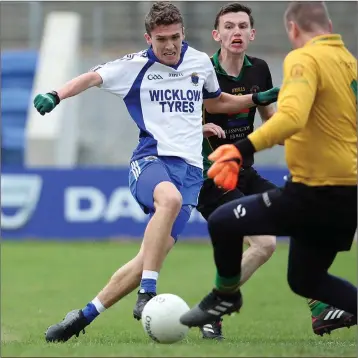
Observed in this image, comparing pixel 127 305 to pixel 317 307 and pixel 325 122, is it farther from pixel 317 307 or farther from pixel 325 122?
pixel 325 122

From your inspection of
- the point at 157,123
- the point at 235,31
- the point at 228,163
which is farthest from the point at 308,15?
the point at 235,31

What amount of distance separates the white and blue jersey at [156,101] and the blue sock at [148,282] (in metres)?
0.96

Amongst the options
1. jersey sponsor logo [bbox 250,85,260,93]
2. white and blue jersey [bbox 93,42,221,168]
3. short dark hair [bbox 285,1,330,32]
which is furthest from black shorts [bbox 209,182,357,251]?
jersey sponsor logo [bbox 250,85,260,93]

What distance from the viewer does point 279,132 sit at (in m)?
5.75

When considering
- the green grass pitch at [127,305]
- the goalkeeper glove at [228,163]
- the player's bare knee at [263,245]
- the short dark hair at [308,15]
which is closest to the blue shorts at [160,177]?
the player's bare knee at [263,245]

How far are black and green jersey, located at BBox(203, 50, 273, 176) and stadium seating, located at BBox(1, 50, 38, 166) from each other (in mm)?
15024

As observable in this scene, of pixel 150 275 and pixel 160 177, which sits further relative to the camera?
pixel 160 177

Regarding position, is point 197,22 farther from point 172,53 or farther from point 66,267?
point 172,53

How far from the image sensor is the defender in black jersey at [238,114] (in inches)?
331

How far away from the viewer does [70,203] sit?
1795 cm

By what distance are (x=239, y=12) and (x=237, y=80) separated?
58 cm

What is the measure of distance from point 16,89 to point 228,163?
19153mm

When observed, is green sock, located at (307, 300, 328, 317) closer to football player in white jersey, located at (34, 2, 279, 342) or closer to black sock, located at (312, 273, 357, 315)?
football player in white jersey, located at (34, 2, 279, 342)

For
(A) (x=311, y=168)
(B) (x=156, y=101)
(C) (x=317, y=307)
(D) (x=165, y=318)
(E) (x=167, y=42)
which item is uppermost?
(E) (x=167, y=42)
